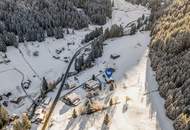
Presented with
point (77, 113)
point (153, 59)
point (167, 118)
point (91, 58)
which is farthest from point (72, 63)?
point (167, 118)

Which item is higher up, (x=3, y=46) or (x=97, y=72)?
(x=3, y=46)

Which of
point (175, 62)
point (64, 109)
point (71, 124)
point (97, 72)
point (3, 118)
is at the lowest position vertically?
point (3, 118)

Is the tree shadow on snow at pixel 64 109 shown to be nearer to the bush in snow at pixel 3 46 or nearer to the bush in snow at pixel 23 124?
the bush in snow at pixel 23 124

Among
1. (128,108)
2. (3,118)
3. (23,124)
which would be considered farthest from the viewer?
(3,118)

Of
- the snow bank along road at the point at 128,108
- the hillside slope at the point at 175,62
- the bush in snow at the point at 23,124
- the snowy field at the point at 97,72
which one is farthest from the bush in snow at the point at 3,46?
the hillside slope at the point at 175,62

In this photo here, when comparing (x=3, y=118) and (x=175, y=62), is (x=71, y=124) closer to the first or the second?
(x=3, y=118)

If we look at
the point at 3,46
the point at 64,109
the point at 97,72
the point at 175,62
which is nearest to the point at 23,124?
the point at 64,109
